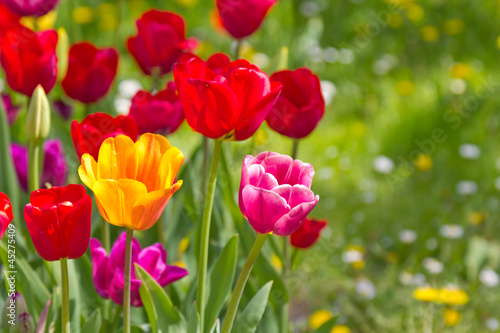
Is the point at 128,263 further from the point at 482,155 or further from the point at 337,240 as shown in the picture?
the point at 482,155

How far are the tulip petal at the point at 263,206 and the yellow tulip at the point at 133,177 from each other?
8cm

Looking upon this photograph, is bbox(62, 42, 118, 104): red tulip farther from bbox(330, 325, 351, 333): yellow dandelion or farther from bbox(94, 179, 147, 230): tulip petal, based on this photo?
bbox(330, 325, 351, 333): yellow dandelion

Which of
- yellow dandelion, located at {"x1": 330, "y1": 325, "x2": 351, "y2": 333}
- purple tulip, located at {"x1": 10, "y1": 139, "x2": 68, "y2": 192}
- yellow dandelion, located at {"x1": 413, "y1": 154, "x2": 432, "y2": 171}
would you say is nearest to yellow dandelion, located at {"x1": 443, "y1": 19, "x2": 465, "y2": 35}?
yellow dandelion, located at {"x1": 413, "y1": 154, "x2": 432, "y2": 171}

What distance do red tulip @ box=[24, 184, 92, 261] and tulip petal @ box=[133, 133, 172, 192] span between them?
70 mm

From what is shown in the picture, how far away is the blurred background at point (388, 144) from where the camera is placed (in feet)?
5.66

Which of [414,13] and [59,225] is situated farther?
[414,13]

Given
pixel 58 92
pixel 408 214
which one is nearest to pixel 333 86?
pixel 408 214

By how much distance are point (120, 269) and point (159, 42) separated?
548 millimetres

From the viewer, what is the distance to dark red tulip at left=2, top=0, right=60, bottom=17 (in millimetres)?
1302

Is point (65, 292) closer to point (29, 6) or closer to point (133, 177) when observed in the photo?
point (133, 177)

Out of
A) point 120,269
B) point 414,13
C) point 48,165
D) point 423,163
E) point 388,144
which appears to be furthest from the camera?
point 414,13

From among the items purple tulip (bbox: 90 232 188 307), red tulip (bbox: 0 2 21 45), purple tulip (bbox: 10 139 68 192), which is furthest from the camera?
red tulip (bbox: 0 2 21 45)

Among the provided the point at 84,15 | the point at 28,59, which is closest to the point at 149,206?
the point at 28,59

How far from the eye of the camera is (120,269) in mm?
858
